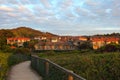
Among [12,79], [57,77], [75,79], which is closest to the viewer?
[75,79]

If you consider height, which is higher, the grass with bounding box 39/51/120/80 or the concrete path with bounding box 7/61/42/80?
the grass with bounding box 39/51/120/80

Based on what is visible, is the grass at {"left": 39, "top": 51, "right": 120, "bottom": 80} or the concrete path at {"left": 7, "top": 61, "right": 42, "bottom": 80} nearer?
the grass at {"left": 39, "top": 51, "right": 120, "bottom": 80}

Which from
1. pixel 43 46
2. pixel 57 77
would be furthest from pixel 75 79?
pixel 43 46

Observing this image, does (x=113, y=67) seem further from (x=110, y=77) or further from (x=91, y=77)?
(x=91, y=77)

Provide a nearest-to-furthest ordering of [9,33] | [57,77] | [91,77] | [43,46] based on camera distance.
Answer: [57,77], [91,77], [9,33], [43,46]

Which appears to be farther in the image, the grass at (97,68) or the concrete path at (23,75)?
the concrete path at (23,75)

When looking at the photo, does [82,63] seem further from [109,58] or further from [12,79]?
[12,79]

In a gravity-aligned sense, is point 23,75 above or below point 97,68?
below

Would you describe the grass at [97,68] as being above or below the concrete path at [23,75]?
above

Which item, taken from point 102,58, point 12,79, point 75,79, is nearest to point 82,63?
point 102,58

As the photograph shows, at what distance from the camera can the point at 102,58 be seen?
1845 cm

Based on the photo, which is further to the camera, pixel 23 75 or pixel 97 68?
pixel 23 75

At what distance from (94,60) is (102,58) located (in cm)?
118

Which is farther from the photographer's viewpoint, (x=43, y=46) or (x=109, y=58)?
(x=43, y=46)
